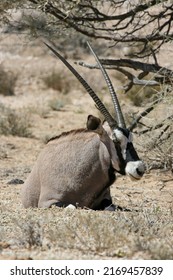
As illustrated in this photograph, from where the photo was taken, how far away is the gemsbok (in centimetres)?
780

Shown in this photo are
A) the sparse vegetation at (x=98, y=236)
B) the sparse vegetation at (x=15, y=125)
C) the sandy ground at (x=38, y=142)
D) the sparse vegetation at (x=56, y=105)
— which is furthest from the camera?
the sparse vegetation at (x=56, y=105)

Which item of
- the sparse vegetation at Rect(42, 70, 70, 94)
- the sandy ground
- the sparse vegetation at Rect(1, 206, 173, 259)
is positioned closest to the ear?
the sandy ground

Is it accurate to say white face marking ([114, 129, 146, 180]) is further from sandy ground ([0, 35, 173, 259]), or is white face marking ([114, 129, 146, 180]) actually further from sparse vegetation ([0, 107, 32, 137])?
sparse vegetation ([0, 107, 32, 137])

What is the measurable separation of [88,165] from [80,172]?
0.11m

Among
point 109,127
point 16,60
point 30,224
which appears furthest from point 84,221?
point 16,60

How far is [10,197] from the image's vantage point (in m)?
9.28

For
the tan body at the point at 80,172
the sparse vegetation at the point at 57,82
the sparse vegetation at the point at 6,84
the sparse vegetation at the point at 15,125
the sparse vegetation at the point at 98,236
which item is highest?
the sparse vegetation at the point at 98,236

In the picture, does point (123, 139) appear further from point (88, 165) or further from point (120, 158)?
point (88, 165)

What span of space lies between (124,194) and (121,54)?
16.7m

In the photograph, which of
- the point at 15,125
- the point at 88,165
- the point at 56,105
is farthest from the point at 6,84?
the point at 88,165

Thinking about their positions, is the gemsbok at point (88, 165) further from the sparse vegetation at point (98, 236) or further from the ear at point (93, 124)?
the sparse vegetation at point (98, 236)

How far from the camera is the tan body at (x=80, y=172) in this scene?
7910 mm

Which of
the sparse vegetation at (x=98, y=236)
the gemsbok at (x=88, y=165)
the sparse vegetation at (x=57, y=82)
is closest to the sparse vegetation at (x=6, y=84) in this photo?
the sparse vegetation at (x=57, y=82)

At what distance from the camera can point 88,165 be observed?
26.2 feet
